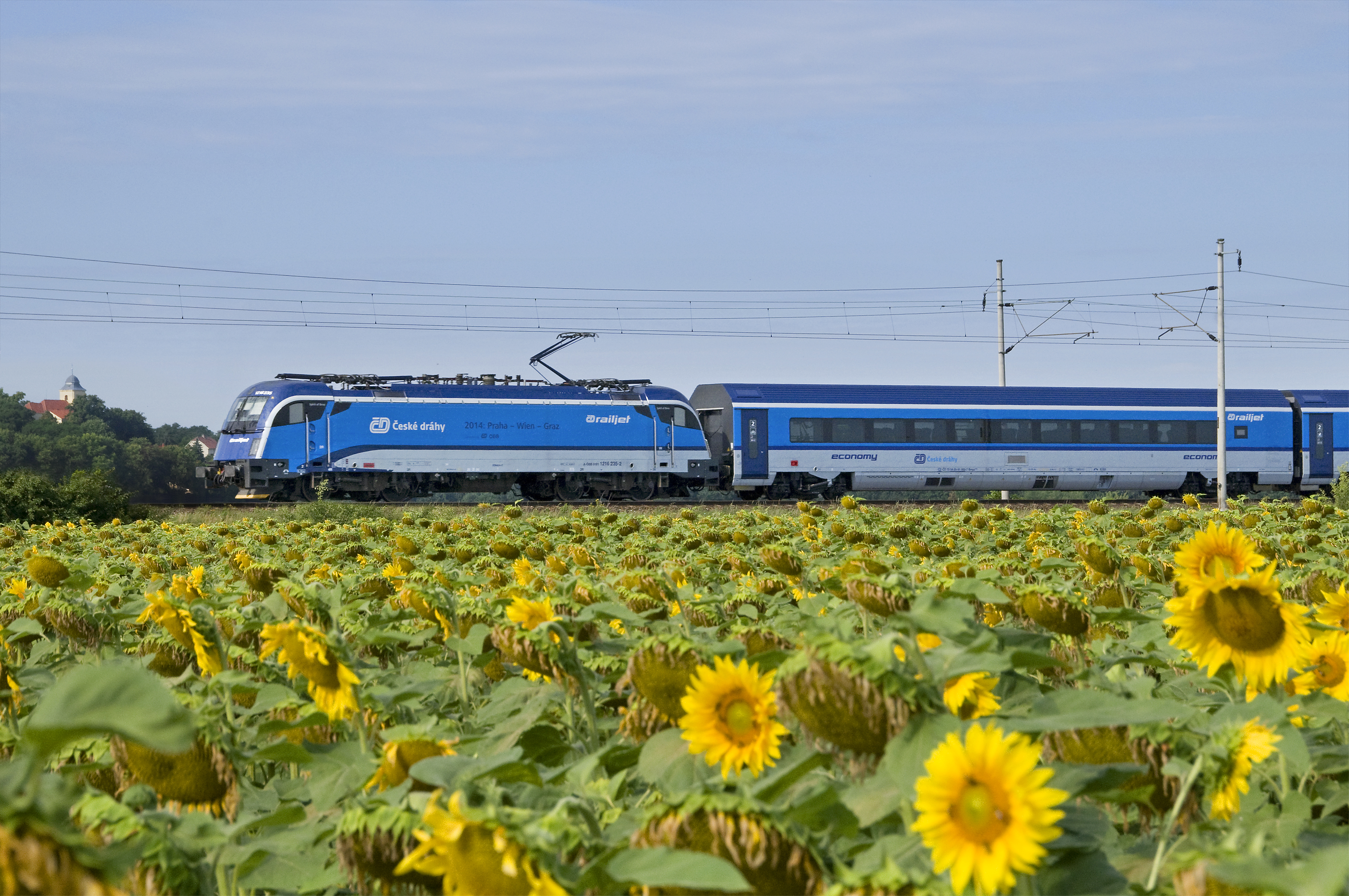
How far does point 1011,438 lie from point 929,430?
2.48 m

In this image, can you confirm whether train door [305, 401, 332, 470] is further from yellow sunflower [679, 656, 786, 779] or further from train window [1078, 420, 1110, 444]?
yellow sunflower [679, 656, 786, 779]

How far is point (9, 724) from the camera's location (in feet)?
8.23

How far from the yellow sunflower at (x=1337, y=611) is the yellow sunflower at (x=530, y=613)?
164 centimetres

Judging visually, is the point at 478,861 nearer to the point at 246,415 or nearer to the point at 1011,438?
the point at 246,415

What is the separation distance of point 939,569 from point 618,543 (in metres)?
2.55

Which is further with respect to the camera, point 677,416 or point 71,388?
point 71,388

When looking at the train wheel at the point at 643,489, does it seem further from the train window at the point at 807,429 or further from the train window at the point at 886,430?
the train window at the point at 886,430

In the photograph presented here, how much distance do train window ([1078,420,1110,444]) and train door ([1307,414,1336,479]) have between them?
6.66m

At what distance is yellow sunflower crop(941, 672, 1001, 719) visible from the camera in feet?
5.93

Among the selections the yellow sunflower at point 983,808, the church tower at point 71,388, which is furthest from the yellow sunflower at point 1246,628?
the church tower at point 71,388

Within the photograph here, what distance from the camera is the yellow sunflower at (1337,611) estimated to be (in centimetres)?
258

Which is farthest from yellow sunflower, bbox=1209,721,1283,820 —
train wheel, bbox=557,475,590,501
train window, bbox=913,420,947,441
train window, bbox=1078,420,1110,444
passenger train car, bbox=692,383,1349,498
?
train window, bbox=1078,420,1110,444

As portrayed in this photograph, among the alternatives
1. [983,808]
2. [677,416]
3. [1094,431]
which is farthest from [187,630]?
[1094,431]

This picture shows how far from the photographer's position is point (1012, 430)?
1302 inches
